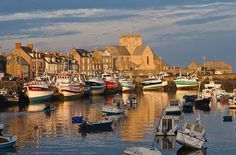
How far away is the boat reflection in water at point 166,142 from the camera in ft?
128

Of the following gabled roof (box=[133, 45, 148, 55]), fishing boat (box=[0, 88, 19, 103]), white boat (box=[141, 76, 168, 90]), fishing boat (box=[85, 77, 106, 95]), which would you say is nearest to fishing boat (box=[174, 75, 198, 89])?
white boat (box=[141, 76, 168, 90])

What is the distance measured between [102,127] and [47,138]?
610cm

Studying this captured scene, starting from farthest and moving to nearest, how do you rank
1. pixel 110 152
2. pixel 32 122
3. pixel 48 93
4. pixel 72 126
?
pixel 48 93, pixel 32 122, pixel 72 126, pixel 110 152

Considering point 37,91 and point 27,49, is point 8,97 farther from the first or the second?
point 27,49

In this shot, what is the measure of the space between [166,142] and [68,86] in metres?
56.2

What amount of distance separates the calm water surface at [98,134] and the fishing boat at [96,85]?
45.4 metres

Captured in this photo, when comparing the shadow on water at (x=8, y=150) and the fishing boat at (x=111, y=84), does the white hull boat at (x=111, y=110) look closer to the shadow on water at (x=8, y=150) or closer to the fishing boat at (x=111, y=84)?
the shadow on water at (x=8, y=150)

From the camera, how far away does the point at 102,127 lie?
49.1 metres

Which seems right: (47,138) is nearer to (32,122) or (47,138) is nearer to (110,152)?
(110,152)

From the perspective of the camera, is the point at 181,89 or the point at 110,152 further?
the point at 181,89

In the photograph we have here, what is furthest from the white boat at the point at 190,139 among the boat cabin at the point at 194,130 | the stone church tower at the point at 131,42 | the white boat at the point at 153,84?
the stone church tower at the point at 131,42

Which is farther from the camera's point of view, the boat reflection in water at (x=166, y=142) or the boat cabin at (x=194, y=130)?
the boat reflection in water at (x=166, y=142)

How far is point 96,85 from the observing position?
114m

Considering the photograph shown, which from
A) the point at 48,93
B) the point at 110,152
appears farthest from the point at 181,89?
the point at 110,152
